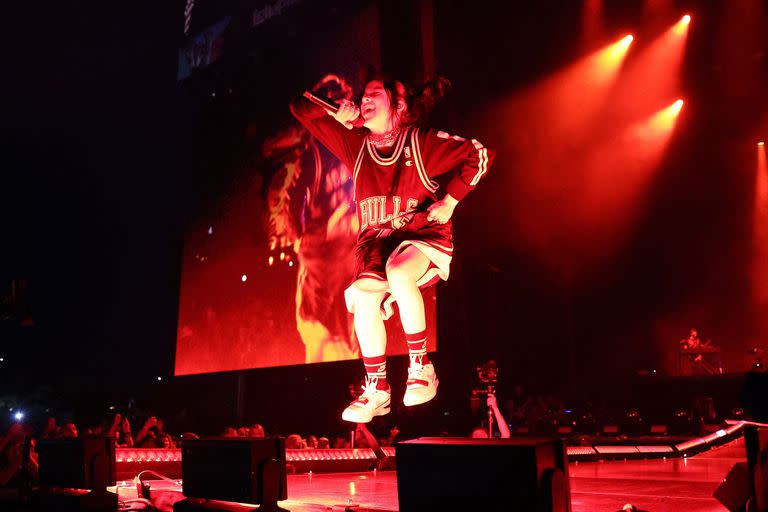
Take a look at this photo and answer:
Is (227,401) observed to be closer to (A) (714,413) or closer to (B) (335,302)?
(B) (335,302)

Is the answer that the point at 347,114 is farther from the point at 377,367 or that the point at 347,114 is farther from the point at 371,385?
the point at 371,385

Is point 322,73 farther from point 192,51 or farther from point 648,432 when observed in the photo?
point 648,432

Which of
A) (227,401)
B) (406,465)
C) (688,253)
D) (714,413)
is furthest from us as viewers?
Answer: (688,253)

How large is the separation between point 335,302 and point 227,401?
7.10 metres

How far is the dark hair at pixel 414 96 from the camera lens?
5207 millimetres

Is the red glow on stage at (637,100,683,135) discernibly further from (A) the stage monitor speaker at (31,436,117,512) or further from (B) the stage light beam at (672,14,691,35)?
(A) the stage monitor speaker at (31,436,117,512)

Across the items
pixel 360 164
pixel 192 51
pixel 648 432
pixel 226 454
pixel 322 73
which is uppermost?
pixel 192 51

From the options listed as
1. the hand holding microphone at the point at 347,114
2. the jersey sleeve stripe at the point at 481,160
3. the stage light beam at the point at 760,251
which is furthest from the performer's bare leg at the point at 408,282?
the stage light beam at the point at 760,251

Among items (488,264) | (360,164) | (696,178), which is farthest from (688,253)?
(360,164)

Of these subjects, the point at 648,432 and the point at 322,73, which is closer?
the point at 322,73

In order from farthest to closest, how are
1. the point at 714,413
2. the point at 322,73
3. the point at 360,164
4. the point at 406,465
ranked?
the point at 714,413
the point at 322,73
the point at 360,164
the point at 406,465

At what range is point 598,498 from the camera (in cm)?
378

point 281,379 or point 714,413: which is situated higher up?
point 281,379

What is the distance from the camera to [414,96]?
17.4 ft
